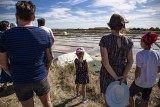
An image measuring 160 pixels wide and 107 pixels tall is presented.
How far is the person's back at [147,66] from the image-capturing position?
321cm

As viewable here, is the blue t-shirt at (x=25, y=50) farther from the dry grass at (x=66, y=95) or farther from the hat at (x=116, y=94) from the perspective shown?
the dry grass at (x=66, y=95)

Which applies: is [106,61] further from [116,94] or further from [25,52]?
[25,52]

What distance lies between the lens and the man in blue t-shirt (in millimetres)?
2369

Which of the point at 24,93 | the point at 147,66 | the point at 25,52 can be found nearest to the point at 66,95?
the point at 147,66

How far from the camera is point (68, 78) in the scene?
19.7ft

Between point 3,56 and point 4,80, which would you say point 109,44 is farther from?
point 4,80

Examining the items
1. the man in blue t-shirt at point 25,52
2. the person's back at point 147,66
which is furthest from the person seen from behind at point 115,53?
the man in blue t-shirt at point 25,52

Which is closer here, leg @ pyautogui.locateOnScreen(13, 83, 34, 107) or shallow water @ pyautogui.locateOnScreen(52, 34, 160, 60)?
leg @ pyautogui.locateOnScreen(13, 83, 34, 107)

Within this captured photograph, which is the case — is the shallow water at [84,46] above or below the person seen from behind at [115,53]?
below

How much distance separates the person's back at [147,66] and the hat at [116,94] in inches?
22.6

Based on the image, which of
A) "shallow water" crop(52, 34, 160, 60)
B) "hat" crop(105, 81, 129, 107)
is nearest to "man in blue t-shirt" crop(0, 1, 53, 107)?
"hat" crop(105, 81, 129, 107)

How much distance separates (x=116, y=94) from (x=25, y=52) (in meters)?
1.26

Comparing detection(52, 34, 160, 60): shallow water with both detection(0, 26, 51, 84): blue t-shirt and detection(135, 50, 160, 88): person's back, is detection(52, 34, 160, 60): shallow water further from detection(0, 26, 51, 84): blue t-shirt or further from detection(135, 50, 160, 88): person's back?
detection(0, 26, 51, 84): blue t-shirt

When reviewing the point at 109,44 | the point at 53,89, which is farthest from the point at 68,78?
the point at 109,44
